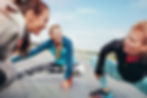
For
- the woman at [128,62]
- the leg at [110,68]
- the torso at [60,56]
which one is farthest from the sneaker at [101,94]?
the torso at [60,56]

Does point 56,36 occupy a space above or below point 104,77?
above

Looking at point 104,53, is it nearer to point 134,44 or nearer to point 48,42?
point 134,44

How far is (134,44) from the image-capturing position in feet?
4.89

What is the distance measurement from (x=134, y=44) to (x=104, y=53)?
19 cm

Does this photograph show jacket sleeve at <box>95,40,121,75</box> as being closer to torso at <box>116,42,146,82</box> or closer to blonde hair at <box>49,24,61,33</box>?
torso at <box>116,42,146,82</box>

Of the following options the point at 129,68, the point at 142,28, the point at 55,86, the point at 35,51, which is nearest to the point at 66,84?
the point at 55,86

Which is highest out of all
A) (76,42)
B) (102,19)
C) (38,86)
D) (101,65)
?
(102,19)

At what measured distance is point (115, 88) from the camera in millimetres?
1482

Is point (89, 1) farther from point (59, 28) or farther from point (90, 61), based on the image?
point (90, 61)

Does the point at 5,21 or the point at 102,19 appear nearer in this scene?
the point at 5,21

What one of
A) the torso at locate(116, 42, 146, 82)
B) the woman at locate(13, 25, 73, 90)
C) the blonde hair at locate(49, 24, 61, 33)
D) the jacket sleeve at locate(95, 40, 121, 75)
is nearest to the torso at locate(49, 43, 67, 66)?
the woman at locate(13, 25, 73, 90)

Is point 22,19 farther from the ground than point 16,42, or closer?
farther from the ground

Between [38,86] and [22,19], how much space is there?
0.42m

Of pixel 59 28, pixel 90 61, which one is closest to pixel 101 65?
pixel 90 61
